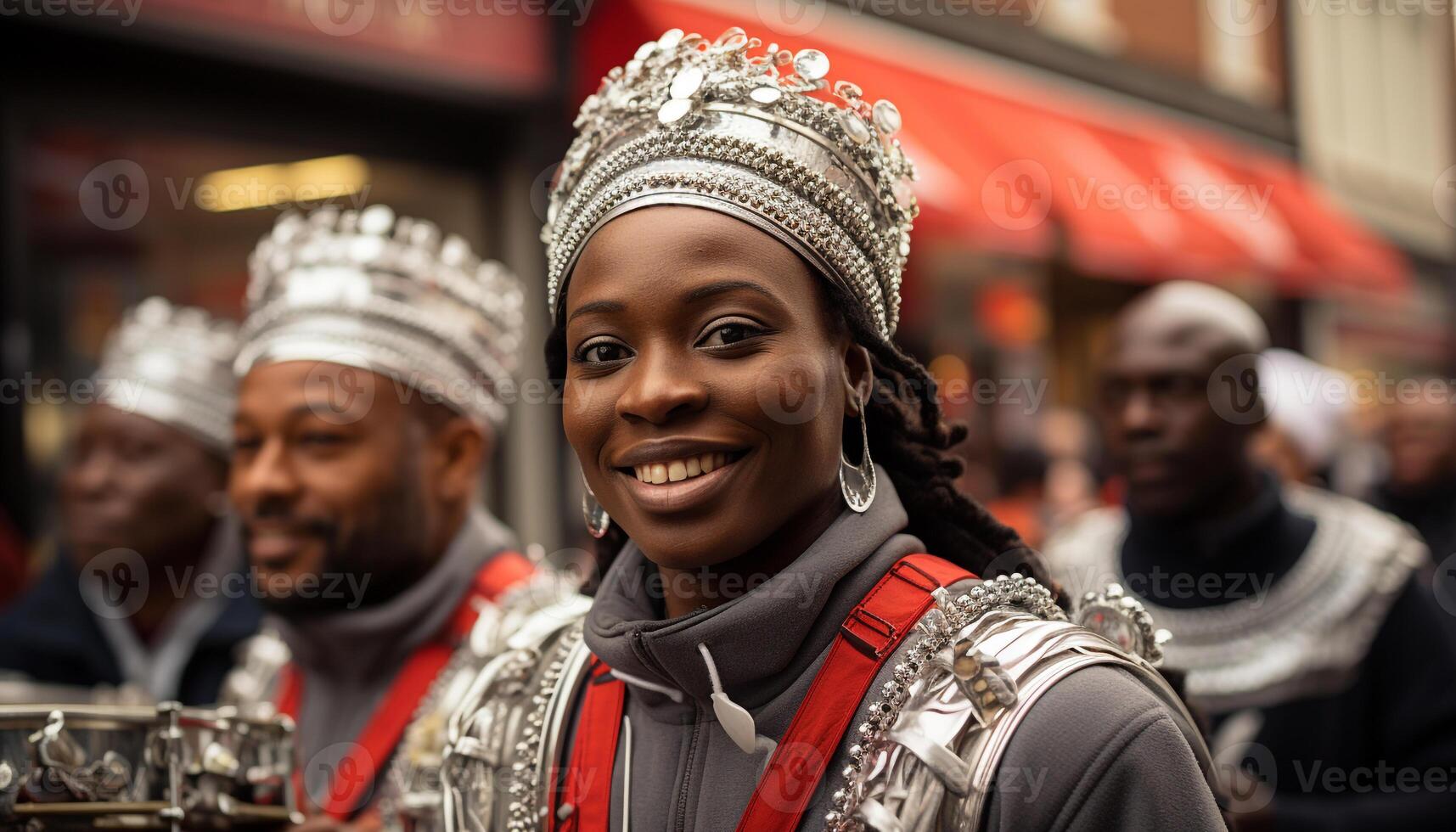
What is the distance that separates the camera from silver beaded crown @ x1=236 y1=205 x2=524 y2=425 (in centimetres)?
354

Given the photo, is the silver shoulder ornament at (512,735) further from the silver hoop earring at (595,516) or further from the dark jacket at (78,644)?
the dark jacket at (78,644)

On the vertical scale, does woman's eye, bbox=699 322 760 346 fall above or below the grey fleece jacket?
above

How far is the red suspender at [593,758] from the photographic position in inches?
84.0

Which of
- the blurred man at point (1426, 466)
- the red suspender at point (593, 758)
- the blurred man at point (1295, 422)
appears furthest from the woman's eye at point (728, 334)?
the blurred man at point (1426, 466)

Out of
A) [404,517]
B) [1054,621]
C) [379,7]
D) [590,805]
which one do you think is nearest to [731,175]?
[1054,621]

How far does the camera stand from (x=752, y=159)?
2.06 metres

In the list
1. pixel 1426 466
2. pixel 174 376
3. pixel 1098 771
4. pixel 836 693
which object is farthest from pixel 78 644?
pixel 1426 466

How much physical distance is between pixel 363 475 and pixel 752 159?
169cm

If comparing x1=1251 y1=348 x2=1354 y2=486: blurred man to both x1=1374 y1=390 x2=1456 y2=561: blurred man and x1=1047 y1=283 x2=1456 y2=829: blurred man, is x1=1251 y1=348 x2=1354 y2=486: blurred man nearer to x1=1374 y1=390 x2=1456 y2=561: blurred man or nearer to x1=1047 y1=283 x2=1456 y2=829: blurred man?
x1=1374 y1=390 x2=1456 y2=561: blurred man

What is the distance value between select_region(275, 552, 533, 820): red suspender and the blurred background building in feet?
11.6

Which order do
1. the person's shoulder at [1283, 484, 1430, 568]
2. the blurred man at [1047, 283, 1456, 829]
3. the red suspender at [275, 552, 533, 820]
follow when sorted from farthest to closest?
1. the person's shoulder at [1283, 484, 1430, 568]
2. the blurred man at [1047, 283, 1456, 829]
3. the red suspender at [275, 552, 533, 820]

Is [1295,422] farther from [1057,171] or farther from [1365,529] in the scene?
[1057,171]

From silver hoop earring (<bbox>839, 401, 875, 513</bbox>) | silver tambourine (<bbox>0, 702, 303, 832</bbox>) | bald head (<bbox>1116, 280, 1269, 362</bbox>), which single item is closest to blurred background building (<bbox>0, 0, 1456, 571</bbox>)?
bald head (<bbox>1116, 280, 1269, 362</bbox>)

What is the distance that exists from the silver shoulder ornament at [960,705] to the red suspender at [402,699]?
5.36 feet
